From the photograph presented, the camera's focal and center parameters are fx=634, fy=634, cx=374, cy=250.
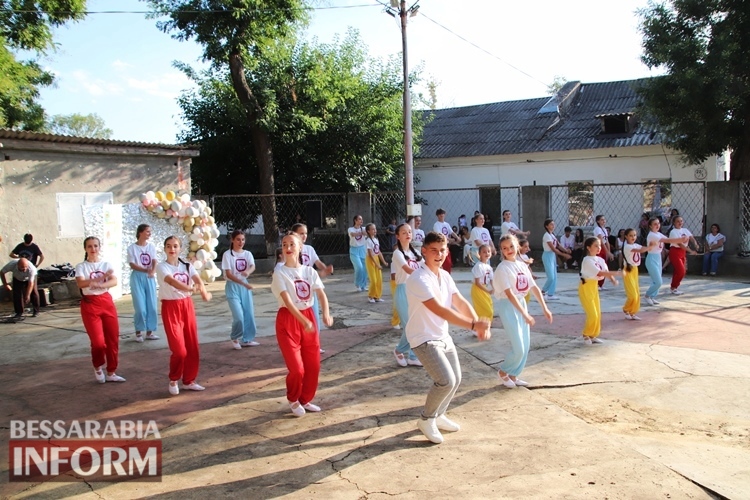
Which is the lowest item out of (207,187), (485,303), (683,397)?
(683,397)

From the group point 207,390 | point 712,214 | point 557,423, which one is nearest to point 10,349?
point 207,390

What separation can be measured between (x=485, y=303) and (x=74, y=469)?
5823 mm

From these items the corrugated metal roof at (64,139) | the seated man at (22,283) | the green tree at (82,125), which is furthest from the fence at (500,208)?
the green tree at (82,125)

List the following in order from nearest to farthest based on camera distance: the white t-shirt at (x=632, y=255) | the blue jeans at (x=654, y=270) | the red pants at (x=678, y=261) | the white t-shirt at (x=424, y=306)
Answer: the white t-shirt at (x=424, y=306) → the white t-shirt at (x=632, y=255) → the blue jeans at (x=654, y=270) → the red pants at (x=678, y=261)

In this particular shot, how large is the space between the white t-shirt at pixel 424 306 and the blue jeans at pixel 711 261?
1238 cm

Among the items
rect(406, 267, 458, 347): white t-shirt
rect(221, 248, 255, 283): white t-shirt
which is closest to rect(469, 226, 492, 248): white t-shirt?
rect(221, 248, 255, 283): white t-shirt

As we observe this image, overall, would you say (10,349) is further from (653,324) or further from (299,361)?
(653,324)

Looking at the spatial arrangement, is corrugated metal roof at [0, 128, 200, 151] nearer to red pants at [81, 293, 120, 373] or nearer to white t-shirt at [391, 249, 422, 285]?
red pants at [81, 293, 120, 373]

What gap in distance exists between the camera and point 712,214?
15641mm

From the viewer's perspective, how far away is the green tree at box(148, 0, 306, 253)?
17.0m

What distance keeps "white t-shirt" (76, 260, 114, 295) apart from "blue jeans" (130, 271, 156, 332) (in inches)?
84.5

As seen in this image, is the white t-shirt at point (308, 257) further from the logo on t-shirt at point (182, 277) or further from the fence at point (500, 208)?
the fence at point (500, 208)

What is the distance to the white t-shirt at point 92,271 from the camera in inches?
268

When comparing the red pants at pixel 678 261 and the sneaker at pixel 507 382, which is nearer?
the sneaker at pixel 507 382
